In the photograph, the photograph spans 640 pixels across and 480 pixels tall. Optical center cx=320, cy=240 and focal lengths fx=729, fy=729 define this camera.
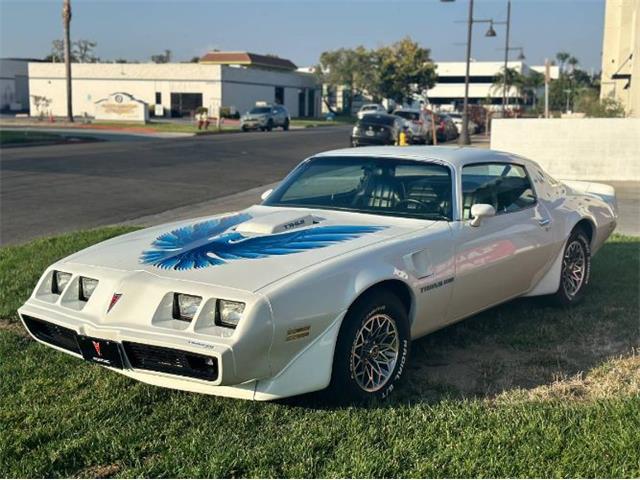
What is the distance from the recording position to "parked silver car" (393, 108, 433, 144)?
29.9 m

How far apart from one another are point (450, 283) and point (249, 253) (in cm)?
138

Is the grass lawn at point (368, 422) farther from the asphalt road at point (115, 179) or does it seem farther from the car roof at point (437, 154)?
the asphalt road at point (115, 179)

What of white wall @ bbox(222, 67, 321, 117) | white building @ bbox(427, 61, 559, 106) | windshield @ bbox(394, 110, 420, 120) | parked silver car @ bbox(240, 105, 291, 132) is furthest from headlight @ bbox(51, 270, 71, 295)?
white building @ bbox(427, 61, 559, 106)

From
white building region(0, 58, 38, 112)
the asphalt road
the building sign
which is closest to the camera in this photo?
the asphalt road

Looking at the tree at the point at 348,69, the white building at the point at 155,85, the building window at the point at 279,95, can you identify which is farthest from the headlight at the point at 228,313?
the tree at the point at 348,69

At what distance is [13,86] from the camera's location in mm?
75812

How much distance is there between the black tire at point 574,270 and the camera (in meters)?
6.09

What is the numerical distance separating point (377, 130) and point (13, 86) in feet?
199

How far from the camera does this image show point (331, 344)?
12.5 feet

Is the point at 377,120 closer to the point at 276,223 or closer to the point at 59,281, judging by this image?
the point at 276,223

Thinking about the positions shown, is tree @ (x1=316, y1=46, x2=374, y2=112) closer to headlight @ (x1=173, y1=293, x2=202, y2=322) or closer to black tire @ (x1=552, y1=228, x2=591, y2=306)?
black tire @ (x1=552, y1=228, x2=591, y2=306)

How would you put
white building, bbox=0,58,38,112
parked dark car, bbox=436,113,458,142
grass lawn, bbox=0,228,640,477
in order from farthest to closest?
white building, bbox=0,58,38,112 < parked dark car, bbox=436,113,458,142 < grass lawn, bbox=0,228,640,477

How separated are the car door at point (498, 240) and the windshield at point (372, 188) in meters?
0.21

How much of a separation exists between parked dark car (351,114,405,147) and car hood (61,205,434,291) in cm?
2197
